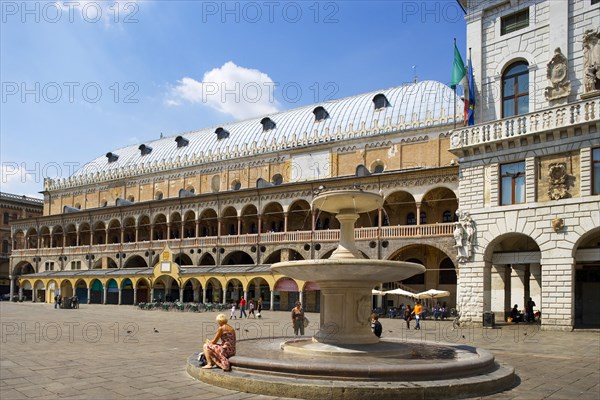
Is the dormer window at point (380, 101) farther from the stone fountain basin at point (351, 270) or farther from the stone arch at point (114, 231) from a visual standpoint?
the stone fountain basin at point (351, 270)

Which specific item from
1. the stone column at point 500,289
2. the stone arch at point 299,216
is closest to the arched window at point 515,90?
the stone column at point 500,289

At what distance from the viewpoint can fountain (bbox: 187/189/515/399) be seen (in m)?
9.05

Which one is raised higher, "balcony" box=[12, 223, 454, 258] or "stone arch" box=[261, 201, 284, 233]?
"stone arch" box=[261, 201, 284, 233]

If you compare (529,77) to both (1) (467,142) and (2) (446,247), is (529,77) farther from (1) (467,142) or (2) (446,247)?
(2) (446,247)

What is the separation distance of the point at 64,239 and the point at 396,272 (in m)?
55.9

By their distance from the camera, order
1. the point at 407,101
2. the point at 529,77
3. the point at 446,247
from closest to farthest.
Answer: the point at 529,77 < the point at 446,247 < the point at 407,101

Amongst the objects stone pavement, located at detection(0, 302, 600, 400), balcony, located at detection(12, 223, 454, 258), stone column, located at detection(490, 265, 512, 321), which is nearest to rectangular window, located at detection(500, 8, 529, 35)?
stone column, located at detection(490, 265, 512, 321)

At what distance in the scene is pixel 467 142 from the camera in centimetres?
2617

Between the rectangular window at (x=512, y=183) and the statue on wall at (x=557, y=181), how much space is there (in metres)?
1.29

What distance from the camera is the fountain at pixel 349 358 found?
29.7 feet

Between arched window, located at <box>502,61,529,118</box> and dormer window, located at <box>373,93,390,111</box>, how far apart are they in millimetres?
21112

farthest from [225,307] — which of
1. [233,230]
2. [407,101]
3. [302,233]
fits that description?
[407,101]

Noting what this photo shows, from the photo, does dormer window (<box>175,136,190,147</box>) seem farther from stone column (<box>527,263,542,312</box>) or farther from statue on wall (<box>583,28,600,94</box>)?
statue on wall (<box>583,28,600,94</box>)

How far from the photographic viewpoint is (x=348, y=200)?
43.6 ft
